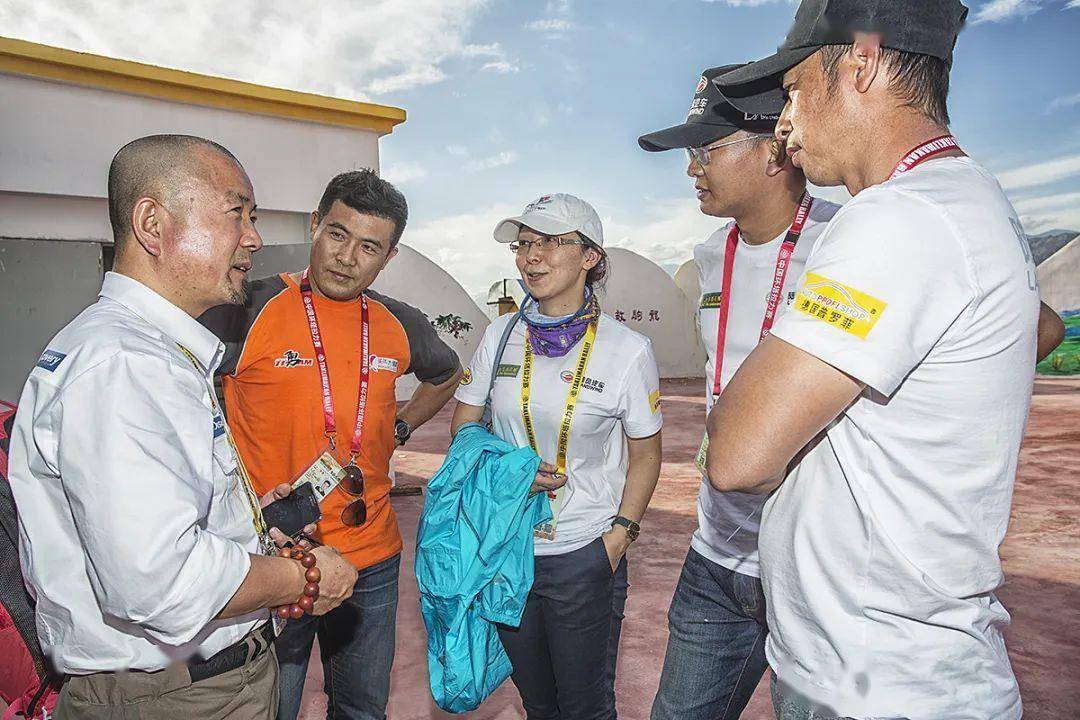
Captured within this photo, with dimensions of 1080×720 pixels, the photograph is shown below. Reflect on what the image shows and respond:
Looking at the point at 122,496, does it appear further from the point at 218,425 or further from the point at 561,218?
the point at 561,218

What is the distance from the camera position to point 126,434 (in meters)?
1.41

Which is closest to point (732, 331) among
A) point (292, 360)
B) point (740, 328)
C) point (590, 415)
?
point (740, 328)

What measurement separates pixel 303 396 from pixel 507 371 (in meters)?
0.76

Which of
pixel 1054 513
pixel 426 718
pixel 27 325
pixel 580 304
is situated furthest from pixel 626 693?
pixel 27 325

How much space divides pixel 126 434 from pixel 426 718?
2.79 m

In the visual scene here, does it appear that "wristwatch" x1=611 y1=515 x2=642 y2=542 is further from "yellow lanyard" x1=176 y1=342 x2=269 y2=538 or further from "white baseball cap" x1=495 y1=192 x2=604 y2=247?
"yellow lanyard" x1=176 y1=342 x2=269 y2=538

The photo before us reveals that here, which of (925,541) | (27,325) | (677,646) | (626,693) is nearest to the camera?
(925,541)

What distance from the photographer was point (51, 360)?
1526 millimetres

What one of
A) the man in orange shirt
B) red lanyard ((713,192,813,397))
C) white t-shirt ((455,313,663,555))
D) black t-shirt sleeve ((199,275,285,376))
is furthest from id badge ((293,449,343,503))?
red lanyard ((713,192,813,397))

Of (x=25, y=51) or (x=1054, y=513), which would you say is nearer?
(x=25, y=51)

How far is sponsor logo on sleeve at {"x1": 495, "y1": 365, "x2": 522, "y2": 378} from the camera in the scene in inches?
113

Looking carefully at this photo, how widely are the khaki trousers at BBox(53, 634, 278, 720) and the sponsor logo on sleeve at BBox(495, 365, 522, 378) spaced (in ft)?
4.50

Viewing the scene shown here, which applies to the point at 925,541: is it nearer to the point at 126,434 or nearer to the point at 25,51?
the point at 126,434

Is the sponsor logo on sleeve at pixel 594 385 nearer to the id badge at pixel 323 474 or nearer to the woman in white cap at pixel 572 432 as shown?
the woman in white cap at pixel 572 432
